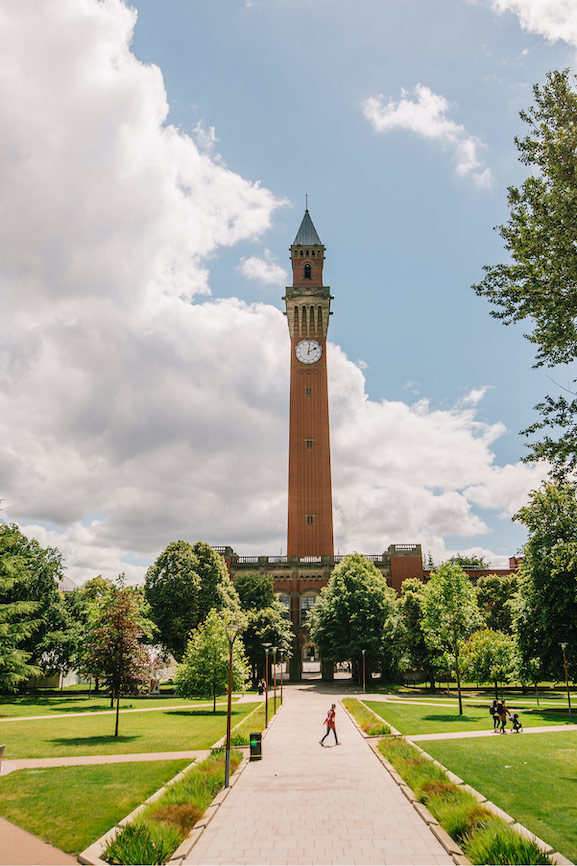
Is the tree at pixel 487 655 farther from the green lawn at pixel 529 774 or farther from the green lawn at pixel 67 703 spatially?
the green lawn at pixel 67 703

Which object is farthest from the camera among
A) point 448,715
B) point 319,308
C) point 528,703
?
point 319,308

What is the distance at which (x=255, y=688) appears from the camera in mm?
A: 54469

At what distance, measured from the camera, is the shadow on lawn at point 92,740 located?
22.5 m

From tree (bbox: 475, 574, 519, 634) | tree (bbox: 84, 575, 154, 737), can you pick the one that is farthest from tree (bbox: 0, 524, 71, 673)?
tree (bbox: 475, 574, 519, 634)

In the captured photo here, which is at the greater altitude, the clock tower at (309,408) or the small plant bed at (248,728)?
the clock tower at (309,408)

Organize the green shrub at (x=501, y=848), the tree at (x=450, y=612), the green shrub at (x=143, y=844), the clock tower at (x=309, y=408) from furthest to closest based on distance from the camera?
the clock tower at (x=309, y=408)
the tree at (x=450, y=612)
the green shrub at (x=143, y=844)
the green shrub at (x=501, y=848)

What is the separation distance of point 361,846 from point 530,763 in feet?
32.3

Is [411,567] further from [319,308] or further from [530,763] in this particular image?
[530,763]

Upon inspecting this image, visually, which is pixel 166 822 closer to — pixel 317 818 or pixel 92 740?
pixel 317 818

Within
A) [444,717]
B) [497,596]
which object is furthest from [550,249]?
[497,596]

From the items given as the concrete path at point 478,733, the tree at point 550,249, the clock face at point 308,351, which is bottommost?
the concrete path at point 478,733

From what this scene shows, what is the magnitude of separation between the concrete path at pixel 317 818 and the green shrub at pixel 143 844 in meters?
0.49

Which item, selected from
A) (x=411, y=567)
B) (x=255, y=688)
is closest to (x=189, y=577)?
(x=255, y=688)

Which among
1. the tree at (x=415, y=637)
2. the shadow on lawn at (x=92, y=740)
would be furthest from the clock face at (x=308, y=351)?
the shadow on lawn at (x=92, y=740)
